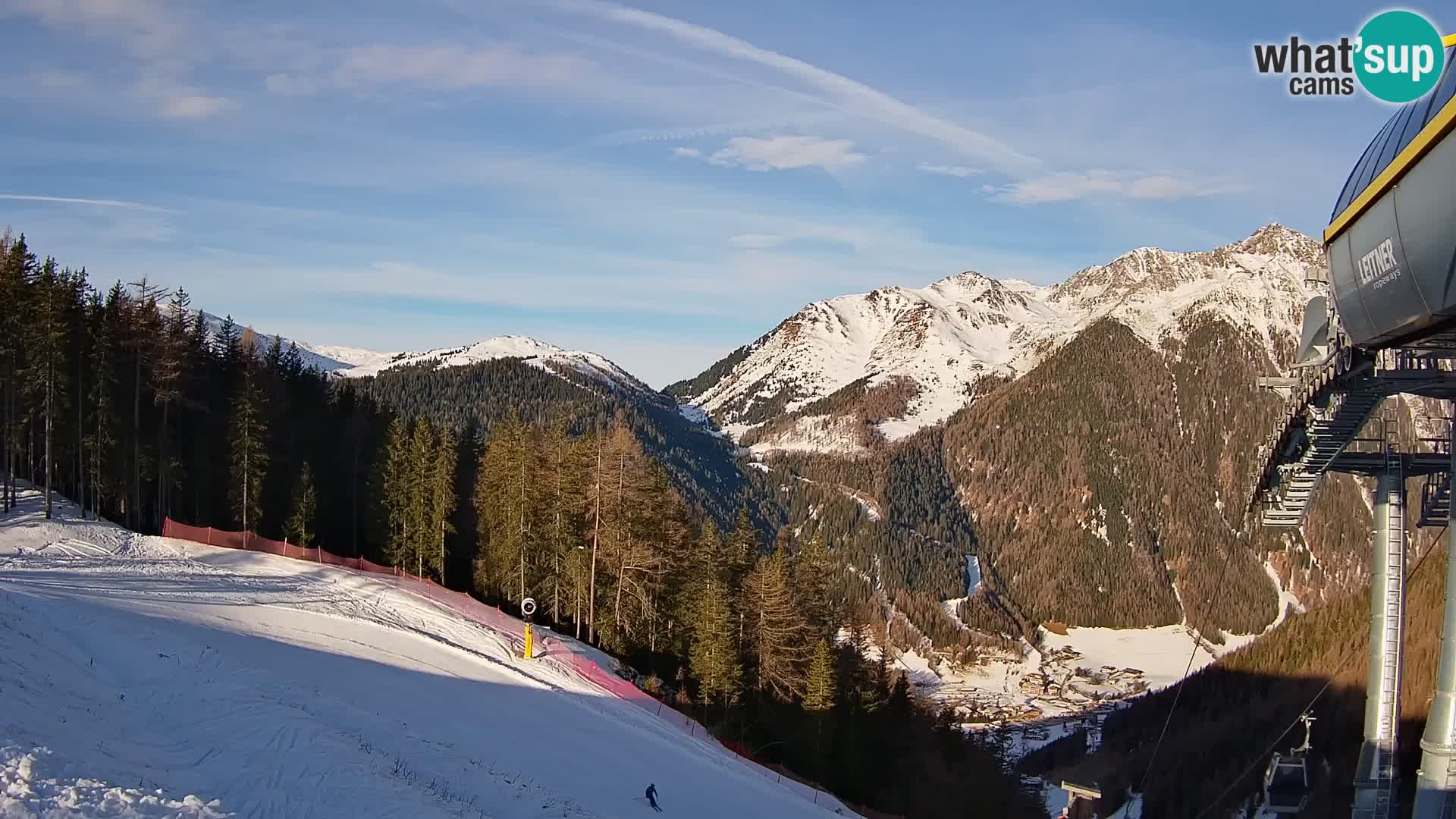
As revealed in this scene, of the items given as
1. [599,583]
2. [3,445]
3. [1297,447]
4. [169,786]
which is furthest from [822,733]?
[3,445]

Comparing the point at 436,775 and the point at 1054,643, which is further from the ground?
the point at 436,775

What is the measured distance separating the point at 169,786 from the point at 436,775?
637 cm

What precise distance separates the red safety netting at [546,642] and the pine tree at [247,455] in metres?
2.77

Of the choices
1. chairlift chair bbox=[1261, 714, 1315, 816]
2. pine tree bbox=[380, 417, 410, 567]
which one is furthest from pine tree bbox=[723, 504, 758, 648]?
chairlift chair bbox=[1261, 714, 1315, 816]

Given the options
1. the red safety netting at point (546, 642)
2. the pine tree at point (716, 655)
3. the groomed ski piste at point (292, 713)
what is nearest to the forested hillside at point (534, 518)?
the pine tree at point (716, 655)

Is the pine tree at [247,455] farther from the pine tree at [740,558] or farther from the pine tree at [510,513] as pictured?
the pine tree at [740,558]

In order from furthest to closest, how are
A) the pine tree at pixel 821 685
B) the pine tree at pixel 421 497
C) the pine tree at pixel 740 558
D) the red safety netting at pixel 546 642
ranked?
the pine tree at pixel 421 497
the pine tree at pixel 740 558
the pine tree at pixel 821 685
the red safety netting at pixel 546 642

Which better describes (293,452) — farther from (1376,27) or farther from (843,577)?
(843,577)

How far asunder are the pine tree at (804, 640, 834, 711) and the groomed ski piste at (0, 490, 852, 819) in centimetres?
896

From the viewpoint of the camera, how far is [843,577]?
590ft

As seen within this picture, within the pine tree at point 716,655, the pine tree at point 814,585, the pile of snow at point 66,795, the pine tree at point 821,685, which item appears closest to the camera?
the pile of snow at point 66,795

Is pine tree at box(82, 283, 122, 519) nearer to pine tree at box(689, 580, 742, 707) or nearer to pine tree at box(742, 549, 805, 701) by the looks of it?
pine tree at box(689, 580, 742, 707)

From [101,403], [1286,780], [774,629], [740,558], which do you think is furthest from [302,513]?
[1286,780]

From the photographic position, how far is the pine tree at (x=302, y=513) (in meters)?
53.5
